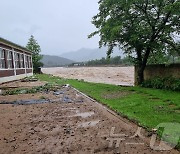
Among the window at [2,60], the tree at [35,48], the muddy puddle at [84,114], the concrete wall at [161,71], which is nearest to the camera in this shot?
the muddy puddle at [84,114]

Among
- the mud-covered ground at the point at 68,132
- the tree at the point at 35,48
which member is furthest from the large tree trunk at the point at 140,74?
the tree at the point at 35,48

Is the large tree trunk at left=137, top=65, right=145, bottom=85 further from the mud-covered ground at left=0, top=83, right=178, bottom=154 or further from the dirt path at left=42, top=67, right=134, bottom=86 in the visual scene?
the mud-covered ground at left=0, top=83, right=178, bottom=154

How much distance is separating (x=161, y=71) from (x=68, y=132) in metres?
11.2

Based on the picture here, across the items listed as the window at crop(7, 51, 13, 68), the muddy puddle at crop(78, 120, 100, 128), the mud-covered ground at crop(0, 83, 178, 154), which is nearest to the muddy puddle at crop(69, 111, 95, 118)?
the mud-covered ground at crop(0, 83, 178, 154)

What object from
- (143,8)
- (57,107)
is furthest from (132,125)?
(143,8)

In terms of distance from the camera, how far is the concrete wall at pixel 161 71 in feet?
44.1

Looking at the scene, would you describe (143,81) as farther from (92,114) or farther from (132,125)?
(132,125)

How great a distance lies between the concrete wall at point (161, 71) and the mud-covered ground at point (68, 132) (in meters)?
7.39

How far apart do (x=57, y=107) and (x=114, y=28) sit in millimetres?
6963

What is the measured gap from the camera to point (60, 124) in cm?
593

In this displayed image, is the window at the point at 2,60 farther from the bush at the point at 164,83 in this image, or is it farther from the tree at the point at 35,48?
the tree at the point at 35,48

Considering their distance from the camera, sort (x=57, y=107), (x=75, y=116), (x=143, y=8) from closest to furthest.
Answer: (x=75, y=116), (x=57, y=107), (x=143, y=8)

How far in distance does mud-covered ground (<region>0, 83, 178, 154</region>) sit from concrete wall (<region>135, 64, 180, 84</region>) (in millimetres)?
7385

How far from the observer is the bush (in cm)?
1250
